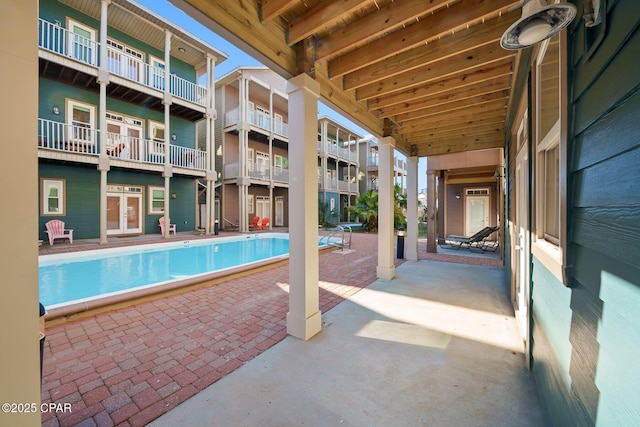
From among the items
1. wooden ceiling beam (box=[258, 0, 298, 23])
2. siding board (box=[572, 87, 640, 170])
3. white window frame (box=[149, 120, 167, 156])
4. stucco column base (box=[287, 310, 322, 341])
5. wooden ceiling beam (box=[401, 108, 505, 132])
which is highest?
white window frame (box=[149, 120, 167, 156])

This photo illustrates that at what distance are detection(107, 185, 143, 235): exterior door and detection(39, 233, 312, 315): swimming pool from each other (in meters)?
3.42

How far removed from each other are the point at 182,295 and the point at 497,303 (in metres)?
5.20

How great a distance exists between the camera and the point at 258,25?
246 cm

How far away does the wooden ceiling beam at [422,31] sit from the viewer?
2295 millimetres

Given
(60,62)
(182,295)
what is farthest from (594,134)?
(60,62)

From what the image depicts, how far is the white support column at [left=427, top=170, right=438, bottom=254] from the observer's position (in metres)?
8.43

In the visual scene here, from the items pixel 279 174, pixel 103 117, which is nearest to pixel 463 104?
pixel 103 117

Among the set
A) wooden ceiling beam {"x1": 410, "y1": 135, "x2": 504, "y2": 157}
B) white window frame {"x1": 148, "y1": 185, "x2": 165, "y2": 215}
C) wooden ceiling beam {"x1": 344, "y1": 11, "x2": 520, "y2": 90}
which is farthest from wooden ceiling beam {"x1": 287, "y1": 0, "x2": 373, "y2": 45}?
white window frame {"x1": 148, "y1": 185, "x2": 165, "y2": 215}

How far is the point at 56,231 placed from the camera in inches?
365

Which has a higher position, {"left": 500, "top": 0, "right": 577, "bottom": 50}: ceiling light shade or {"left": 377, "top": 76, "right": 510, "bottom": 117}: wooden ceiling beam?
{"left": 377, "top": 76, "right": 510, "bottom": 117}: wooden ceiling beam

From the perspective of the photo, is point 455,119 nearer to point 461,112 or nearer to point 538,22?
point 461,112

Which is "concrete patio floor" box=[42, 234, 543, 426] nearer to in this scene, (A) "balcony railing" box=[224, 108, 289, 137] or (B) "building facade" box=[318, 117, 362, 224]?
(A) "balcony railing" box=[224, 108, 289, 137]

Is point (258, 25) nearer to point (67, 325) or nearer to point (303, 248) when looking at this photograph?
point (303, 248)

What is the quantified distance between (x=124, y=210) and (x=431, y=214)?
12.6 metres
